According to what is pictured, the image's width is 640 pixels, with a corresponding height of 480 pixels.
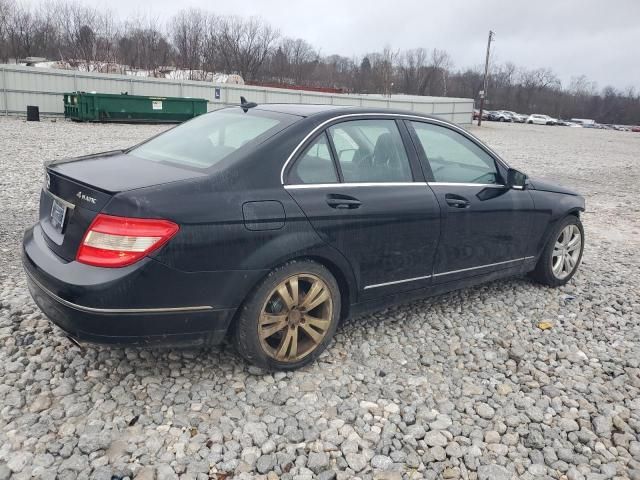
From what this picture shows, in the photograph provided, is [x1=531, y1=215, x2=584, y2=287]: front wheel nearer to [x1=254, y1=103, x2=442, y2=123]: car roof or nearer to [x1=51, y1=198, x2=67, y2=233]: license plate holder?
[x1=254, y1=103, x2=442, y2=123]: car roof

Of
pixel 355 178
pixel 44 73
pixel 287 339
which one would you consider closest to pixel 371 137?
pixel 355 178

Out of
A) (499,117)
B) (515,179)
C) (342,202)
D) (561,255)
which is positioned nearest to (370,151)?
(342,202)

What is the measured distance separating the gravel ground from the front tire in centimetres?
15

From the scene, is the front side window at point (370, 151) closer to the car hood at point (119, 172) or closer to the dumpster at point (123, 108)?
the car hood at point (119, 172)

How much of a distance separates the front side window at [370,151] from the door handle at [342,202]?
0.14m

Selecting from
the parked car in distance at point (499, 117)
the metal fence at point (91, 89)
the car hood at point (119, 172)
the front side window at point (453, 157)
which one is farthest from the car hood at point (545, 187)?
the parked car in distance at point (499, 117)

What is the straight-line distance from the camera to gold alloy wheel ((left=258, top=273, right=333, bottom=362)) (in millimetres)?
3143

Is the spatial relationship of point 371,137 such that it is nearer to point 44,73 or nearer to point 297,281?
point 297,281

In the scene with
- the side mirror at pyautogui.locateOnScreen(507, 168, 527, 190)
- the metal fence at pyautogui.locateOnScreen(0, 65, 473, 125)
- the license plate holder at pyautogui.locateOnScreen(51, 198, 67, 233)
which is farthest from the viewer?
the metal fence at pyautogui.locateOnScreen(0, 65, 473, 125)

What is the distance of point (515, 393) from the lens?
331 cm

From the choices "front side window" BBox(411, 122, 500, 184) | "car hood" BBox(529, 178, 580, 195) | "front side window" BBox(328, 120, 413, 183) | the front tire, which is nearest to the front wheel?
"car hood" BBox(529, 178, 580, 195)

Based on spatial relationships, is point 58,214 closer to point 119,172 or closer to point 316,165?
point 119,172

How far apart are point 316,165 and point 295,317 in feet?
3.04

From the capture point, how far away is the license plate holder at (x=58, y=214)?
9.82ft
